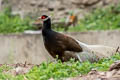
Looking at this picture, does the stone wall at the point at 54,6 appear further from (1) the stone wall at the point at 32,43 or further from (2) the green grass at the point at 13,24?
(1) the stone wall at the point at 32,43

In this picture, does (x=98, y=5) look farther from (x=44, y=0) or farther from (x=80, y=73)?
(x=80, y=73)

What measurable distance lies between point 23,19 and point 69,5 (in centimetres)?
144

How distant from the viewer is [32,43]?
37.7 ft

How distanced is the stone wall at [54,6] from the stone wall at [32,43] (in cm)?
344

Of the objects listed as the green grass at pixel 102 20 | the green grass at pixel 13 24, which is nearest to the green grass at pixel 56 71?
the green grass at pixel 102 20

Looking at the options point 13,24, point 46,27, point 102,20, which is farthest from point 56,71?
point 13,24

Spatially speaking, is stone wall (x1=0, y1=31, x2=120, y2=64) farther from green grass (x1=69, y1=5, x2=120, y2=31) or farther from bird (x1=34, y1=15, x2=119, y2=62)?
bird (x1=34, y1=15, x2=119, y2=62)

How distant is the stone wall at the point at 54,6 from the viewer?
15.0 m

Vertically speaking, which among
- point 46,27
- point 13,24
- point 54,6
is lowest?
point 13,24

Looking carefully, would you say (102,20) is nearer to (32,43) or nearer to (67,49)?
(32,43)

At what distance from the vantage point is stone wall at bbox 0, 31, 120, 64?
11109 mm

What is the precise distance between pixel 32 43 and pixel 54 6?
3.95m

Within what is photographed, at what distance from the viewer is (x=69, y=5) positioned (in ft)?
49.9

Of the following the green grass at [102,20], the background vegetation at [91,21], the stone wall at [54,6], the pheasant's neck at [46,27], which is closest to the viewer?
the pheasant's neck at [46,27]
